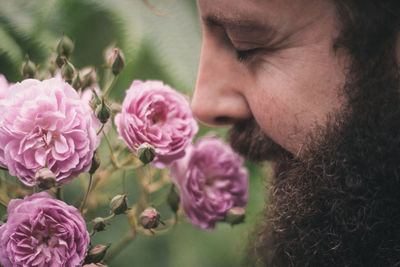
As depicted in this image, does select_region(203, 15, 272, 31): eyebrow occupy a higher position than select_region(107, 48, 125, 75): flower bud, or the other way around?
select_region(203, 15, 272, 31): eyebrow

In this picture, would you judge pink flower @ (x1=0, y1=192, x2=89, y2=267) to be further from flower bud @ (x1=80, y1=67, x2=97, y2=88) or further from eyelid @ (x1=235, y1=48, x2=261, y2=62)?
eyelid @ (x1=235, y1=48, x2=261, y2=62)

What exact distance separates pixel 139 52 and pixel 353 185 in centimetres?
82

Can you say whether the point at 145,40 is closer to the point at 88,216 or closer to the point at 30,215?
the point at 88,216

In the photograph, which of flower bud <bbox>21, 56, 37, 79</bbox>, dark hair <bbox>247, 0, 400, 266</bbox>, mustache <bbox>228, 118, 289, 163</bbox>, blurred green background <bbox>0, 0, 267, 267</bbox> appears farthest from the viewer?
blurred green background <bbox>0, 0, 267, 267</bbox>

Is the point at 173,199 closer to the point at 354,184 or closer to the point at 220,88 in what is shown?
the point at 220,88

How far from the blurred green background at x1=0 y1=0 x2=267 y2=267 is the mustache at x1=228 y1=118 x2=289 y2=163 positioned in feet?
0.77

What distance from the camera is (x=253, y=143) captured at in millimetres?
1107

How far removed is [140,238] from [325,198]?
26.8 inches

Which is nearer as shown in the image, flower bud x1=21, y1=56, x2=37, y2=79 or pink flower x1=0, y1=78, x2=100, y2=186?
pink flower x1=0, y1=78, x2=100, y2=186

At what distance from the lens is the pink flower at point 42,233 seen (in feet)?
2.40

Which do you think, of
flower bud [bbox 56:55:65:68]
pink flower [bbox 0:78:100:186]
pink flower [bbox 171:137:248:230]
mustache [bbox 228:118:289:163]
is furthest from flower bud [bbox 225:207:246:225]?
flower bud [bbox 56:55:65:68]

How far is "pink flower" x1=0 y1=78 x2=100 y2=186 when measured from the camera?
2.41ft

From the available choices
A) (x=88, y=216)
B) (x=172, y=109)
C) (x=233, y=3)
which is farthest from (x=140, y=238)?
(x=233, y=3)

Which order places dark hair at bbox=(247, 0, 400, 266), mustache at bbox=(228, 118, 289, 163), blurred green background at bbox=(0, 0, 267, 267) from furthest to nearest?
blurred green background at bbox=(0, 0, 267, 267) → mustache at bbox=(228, 118, 289, 163) → dark hair at bbox=(247, 0, 400, 266)
